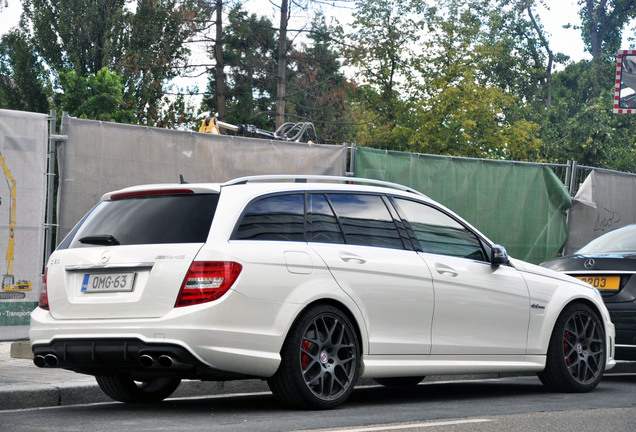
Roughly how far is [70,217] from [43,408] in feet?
12.1

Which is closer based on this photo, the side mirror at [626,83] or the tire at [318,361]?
the tire at [318,361]

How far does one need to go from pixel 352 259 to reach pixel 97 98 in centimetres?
3729

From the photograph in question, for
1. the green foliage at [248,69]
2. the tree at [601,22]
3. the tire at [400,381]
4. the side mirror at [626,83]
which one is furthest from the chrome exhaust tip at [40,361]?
the tree at [601,22]

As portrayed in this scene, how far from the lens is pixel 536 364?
8.43 meters

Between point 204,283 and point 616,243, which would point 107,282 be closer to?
point 204,283

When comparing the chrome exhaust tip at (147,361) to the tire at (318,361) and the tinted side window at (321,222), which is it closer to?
the tire at (318,361)

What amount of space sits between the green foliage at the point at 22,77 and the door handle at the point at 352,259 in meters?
52.5

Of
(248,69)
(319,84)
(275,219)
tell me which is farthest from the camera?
(248,69)

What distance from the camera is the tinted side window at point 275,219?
673 cm

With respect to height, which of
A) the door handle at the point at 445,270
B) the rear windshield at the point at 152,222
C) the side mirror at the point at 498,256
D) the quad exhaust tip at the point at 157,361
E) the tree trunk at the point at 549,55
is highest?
the tree trunk at the point at 549,55

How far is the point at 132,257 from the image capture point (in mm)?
6547

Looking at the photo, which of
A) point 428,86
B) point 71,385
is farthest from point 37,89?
point 71,385

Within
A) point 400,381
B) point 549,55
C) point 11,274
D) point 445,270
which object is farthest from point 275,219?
point 549,55

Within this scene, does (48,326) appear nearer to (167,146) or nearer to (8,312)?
(8,312)
